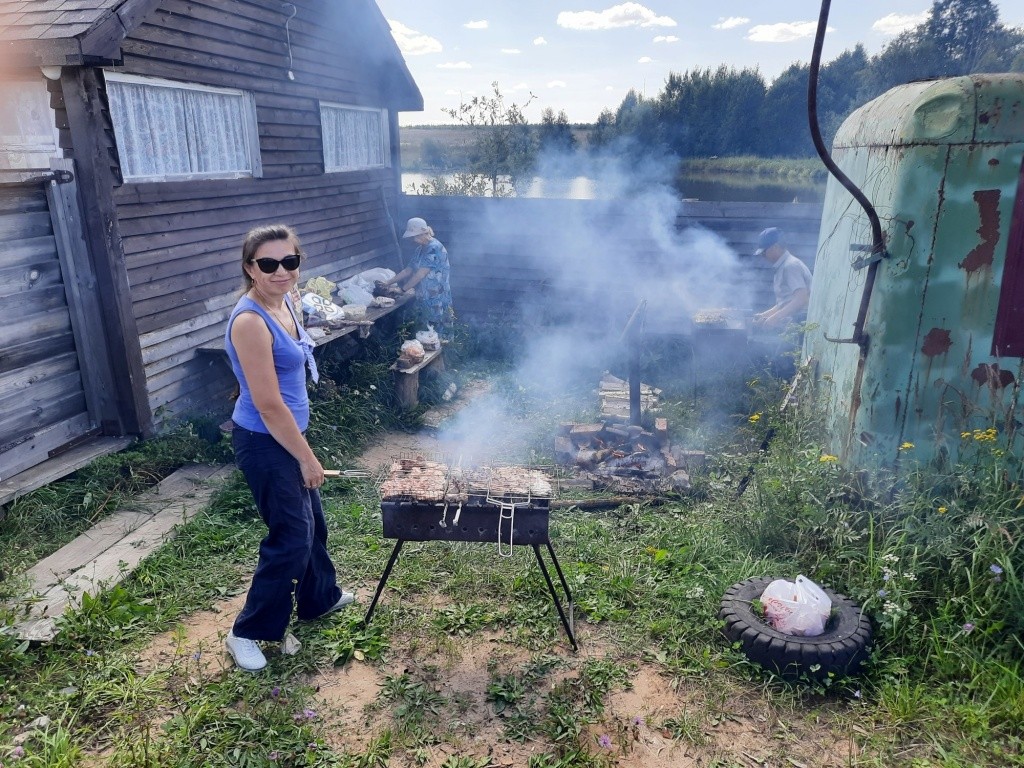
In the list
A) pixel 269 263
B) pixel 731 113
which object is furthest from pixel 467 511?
pixel 731 113

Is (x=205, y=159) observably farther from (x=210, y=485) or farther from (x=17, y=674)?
(x=17, y=674)

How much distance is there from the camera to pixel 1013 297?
392cm

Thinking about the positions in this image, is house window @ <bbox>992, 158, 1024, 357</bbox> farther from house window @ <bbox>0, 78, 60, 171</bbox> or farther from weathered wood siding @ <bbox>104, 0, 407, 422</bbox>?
house window @ <bbox>0, 78, 60, 171</bbox>

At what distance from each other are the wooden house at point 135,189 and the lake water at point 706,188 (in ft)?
15.4

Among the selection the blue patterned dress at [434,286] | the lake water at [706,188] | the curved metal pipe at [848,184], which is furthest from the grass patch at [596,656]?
the lake water at [706,188]

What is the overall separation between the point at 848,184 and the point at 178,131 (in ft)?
21.4

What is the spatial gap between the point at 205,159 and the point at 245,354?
5.38 meters

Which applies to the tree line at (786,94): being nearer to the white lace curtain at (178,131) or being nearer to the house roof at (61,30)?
the white lace curtain at (178,131)

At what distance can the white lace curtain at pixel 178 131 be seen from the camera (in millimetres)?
6082

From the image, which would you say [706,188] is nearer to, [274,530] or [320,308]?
[320,308]

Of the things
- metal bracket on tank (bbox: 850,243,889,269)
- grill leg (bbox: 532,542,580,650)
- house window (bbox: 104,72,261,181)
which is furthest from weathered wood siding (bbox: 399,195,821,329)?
grill leg (bbox: 532,542,580,650)

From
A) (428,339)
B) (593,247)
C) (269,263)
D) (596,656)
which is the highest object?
(269,263)

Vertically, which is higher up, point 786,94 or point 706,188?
point 786,94

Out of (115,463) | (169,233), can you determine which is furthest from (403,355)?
(115,463)
